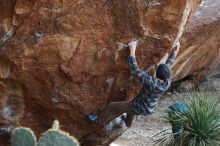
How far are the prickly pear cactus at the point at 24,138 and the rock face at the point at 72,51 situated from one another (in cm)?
174

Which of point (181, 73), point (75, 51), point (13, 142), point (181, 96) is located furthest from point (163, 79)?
point (181, 96)

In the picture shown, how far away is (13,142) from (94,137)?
3.04 meters

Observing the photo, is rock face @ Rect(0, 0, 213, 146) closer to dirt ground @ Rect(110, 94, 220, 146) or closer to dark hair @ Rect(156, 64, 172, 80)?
dark hair @ Rect(156, 64, 172, 80)

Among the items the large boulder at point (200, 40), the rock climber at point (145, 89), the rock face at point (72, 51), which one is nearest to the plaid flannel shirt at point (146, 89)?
the rock climber at point (145, 89)

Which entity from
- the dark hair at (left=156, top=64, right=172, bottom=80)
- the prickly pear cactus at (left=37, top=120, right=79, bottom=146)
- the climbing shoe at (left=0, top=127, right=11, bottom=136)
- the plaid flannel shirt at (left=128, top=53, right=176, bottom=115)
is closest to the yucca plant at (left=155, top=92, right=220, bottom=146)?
the plaid flannel shirt at (left=128, top=53, right=176, bottom=115)

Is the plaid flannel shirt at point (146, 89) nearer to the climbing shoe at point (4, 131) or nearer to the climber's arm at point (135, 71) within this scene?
the climber's arm at point (135, 71)

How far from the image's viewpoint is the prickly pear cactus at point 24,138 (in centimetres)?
570

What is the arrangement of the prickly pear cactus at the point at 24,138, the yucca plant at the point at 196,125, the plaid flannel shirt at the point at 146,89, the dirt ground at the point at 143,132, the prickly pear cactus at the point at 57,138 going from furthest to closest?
the dirt ground at the point at 143,132, the yucca plant at the point at 196,125, the plaid flannel shirt at the point at 146,89, the prickly pear cactus at the point at 24,138, the prickly pear cactus at the point at 57,138

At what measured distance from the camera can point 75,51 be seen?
7402 mm

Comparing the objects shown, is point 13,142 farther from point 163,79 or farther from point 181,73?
point 181,73

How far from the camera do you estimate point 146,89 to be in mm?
7336

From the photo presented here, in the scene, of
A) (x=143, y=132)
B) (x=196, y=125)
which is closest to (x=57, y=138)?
(x=196, y=125)

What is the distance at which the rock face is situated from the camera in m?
7.12

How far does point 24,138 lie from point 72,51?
6.68ft
